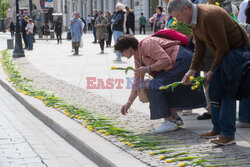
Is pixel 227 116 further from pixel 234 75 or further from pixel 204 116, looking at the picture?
pixel 204 116

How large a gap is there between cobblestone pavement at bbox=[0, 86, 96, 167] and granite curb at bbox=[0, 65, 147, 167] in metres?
0.07

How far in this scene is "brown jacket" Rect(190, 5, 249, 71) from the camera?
14.4 ft

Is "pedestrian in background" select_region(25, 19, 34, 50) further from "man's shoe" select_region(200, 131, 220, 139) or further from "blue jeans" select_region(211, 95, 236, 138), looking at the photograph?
"blue jeans" select_region(211, 95, 236, 138)

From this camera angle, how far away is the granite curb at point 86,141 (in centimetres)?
434

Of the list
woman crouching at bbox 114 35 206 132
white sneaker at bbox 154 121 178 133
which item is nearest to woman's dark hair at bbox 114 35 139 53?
woman crouching at bbox 114 35 206 132

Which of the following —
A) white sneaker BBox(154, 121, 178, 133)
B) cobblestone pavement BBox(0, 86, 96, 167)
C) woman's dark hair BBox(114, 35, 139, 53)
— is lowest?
cobblestone pavement BBox(0, 86, 96, 167)

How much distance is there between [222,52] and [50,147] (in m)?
2.28

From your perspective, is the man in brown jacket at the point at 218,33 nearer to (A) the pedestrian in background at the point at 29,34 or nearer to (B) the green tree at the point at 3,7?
(A) the pedestrian in background at the point at 29,34

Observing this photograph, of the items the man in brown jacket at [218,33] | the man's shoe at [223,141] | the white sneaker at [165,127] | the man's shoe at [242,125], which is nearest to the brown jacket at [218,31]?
the man in brown jacket at [218,33]

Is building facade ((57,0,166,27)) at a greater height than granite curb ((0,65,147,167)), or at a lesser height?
greater

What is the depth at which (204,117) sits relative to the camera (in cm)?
614

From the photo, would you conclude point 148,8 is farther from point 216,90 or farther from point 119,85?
point 216,90

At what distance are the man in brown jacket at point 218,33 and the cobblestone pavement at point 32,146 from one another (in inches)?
53.7

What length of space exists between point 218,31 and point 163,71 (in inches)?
43.5
